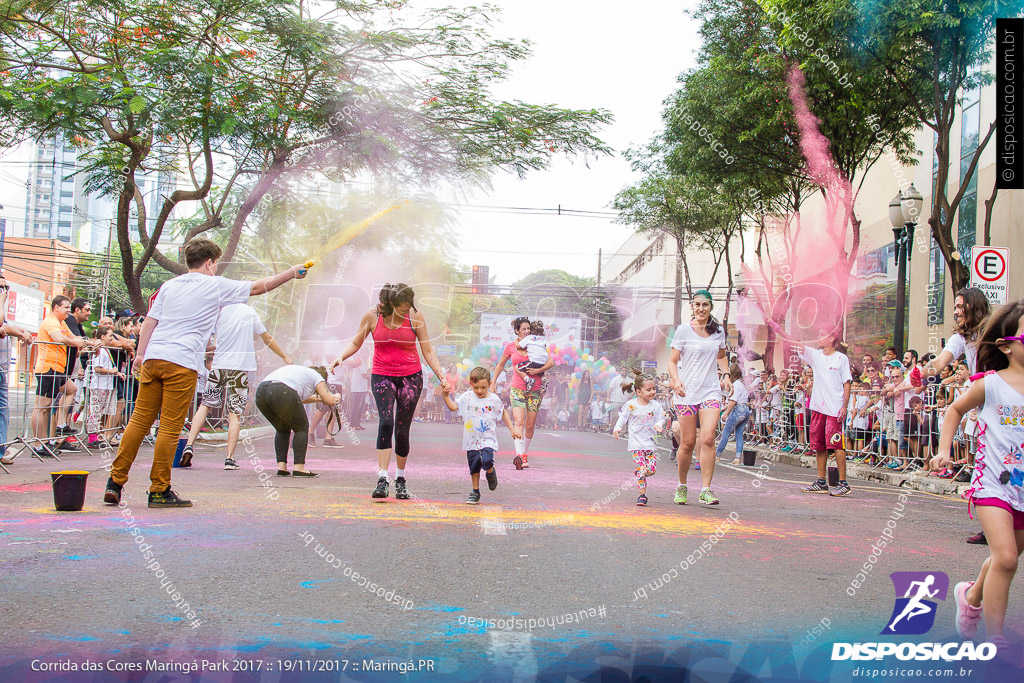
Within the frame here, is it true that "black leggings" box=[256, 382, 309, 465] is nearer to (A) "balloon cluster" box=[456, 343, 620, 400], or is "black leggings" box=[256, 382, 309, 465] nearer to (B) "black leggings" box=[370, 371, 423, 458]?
(B) "black leggings" box=[370, 371, 423, 458]

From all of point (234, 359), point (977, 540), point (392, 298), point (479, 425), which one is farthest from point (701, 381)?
point (234, 359)

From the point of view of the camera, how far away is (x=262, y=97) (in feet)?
37.8

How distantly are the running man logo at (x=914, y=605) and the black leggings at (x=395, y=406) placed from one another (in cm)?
410

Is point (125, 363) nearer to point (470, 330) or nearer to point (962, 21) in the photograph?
point (962, 21)

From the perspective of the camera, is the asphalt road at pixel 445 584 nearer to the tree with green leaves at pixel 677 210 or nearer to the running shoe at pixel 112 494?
the running shoe at pixel 112 494

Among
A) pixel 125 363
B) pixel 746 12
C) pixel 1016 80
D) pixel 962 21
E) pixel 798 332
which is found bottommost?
pixel 125 363

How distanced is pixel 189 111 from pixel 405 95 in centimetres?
299

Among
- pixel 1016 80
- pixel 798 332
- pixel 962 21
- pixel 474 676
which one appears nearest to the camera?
pixel 474 676

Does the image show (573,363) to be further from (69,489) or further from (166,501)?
(69,489)

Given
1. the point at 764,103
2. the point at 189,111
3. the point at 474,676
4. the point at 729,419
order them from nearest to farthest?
1. the point at 474,676
2. the point at 189,111
3. the point at 729,419
4. the point at 764,103

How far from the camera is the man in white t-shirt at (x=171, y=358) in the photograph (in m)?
6.46

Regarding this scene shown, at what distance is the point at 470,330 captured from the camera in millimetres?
34531

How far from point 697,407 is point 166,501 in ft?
15.5

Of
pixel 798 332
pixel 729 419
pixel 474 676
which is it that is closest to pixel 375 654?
pixel 474 676
